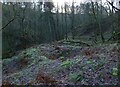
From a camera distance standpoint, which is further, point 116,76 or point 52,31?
point 52,31

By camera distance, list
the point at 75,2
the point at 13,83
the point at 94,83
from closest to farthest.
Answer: the point at 94,83 → the point at 13,83 → the point at 75,2

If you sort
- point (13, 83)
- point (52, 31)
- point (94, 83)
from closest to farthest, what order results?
point (94, 83) → point (13, 83) → point (52, 31)

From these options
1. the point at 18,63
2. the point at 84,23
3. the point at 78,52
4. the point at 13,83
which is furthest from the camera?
the point at 84,23

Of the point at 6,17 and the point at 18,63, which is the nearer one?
the point at 18,63

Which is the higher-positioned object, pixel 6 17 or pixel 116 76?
pixel 6 17

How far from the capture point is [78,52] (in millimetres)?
17859

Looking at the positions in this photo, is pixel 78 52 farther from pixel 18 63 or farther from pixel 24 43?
pixel 24 43

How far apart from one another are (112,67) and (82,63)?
7.01 feet

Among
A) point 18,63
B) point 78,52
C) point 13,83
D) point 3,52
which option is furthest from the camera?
point 3,52

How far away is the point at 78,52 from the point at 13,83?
6.79m

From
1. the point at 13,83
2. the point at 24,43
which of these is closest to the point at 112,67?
the point at 13,83

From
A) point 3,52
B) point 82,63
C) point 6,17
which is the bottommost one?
point 3,52

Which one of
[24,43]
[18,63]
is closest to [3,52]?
[24,43]

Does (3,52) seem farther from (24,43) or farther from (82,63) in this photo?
(82,63)
